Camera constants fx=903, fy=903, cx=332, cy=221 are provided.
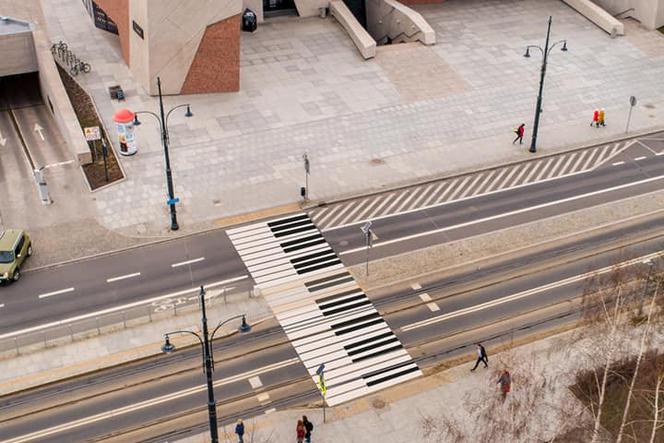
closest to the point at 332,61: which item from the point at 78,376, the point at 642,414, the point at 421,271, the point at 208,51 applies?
the point at 208,51

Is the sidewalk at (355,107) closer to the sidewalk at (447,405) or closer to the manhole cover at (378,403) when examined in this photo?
the sidewalk at (447,405)

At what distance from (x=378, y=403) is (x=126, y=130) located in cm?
2541

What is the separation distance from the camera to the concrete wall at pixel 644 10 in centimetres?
7319

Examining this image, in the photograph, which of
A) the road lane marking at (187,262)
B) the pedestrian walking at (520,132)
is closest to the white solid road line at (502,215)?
the pedestrian walking at (520,132)

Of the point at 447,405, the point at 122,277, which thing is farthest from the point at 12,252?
the point at 447,405

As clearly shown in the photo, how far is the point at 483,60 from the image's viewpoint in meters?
67.9

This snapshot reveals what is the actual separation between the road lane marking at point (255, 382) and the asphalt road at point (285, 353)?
4 cm

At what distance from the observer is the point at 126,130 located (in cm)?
5475

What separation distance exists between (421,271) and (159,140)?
20.3m

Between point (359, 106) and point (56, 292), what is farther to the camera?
point (359, 106)

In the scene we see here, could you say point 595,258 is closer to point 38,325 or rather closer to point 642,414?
point 642,414

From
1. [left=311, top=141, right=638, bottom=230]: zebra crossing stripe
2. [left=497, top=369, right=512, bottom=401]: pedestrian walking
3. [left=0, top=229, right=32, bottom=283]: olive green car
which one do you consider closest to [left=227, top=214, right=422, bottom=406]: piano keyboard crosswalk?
[left=311, top=141, right=638, bottom=230]: zebra crossing stripe

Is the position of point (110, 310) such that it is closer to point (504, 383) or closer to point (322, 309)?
point (322, 309)

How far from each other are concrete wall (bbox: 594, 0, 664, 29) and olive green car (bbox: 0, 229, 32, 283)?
5254 centimetres
